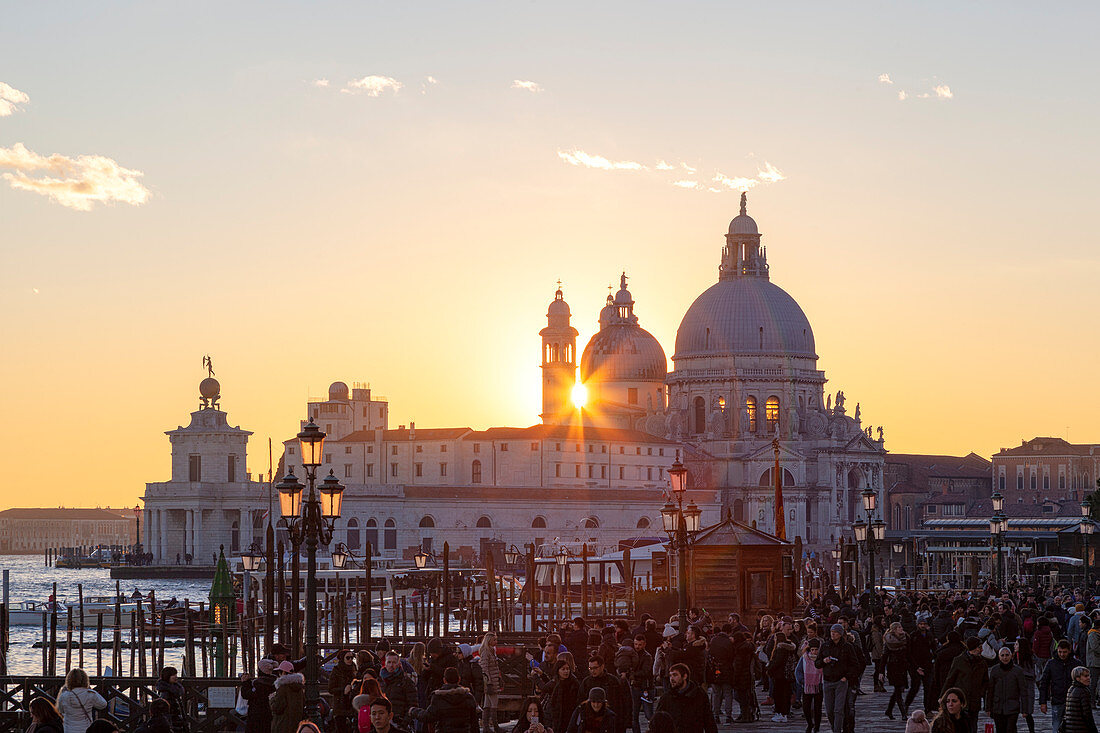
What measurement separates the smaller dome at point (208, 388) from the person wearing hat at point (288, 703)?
9700 cm

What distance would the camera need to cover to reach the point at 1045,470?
452 ft

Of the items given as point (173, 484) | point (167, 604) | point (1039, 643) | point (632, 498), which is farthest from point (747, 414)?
point (1039, 643)

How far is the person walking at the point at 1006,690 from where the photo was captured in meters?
16.3

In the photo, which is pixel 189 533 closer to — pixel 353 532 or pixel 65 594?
pixel 65 594

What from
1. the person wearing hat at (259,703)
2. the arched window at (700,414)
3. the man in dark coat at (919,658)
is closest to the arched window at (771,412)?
the arched window at (700,414)

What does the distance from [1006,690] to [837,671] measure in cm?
214

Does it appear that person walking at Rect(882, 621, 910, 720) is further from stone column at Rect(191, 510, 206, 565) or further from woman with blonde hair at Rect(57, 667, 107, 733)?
stone column at Rect(191, 510, 206, 565)

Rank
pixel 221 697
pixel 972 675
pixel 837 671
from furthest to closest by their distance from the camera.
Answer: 1. pixel 221 697
2. pixel 837 671
3. pixel 972 675

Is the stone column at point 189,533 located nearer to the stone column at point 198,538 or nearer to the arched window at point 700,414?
the stone column at point 198,538

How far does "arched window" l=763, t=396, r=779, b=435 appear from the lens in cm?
11831

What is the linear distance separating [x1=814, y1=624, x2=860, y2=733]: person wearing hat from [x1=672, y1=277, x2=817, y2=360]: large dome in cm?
9997

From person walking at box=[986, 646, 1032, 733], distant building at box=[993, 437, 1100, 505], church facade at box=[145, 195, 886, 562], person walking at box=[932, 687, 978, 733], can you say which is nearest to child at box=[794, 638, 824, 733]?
person walking at box=[986, 646, 1032, 733]

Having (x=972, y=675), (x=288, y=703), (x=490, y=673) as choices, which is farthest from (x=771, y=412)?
(x=288, y=703)

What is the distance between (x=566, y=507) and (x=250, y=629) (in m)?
67.6
